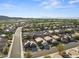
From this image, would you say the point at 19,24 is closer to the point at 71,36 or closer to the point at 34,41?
the point at 34,41

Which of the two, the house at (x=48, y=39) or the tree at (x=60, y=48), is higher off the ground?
the house at (x=48, y=39)

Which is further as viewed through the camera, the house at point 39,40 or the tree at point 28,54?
the house at point 39,40

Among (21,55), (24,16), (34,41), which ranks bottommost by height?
(21,55)

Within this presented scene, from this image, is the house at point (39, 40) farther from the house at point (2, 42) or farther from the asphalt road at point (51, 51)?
the house at point (2, 42)

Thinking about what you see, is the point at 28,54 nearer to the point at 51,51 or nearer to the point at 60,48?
the point at 51,51

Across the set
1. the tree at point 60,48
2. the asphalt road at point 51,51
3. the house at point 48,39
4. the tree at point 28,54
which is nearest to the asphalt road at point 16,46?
the tree at point 28,54

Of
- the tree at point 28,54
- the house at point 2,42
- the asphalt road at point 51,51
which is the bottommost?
the tree at point 28,54

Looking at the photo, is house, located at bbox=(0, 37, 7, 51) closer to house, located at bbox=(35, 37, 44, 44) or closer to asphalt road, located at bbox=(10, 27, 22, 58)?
asphalt road, located at bbox=(10, 27, 22, 58)

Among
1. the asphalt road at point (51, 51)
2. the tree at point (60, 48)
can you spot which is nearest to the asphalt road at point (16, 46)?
the asphalt road at point (51, 51)

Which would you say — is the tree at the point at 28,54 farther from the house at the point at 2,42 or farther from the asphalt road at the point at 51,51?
the house at the point at 2,42

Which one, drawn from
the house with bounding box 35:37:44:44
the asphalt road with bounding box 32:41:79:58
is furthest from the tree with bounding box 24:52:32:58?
the house with bounding box 35:37:44:44

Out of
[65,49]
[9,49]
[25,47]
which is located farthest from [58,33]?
[9,49]
